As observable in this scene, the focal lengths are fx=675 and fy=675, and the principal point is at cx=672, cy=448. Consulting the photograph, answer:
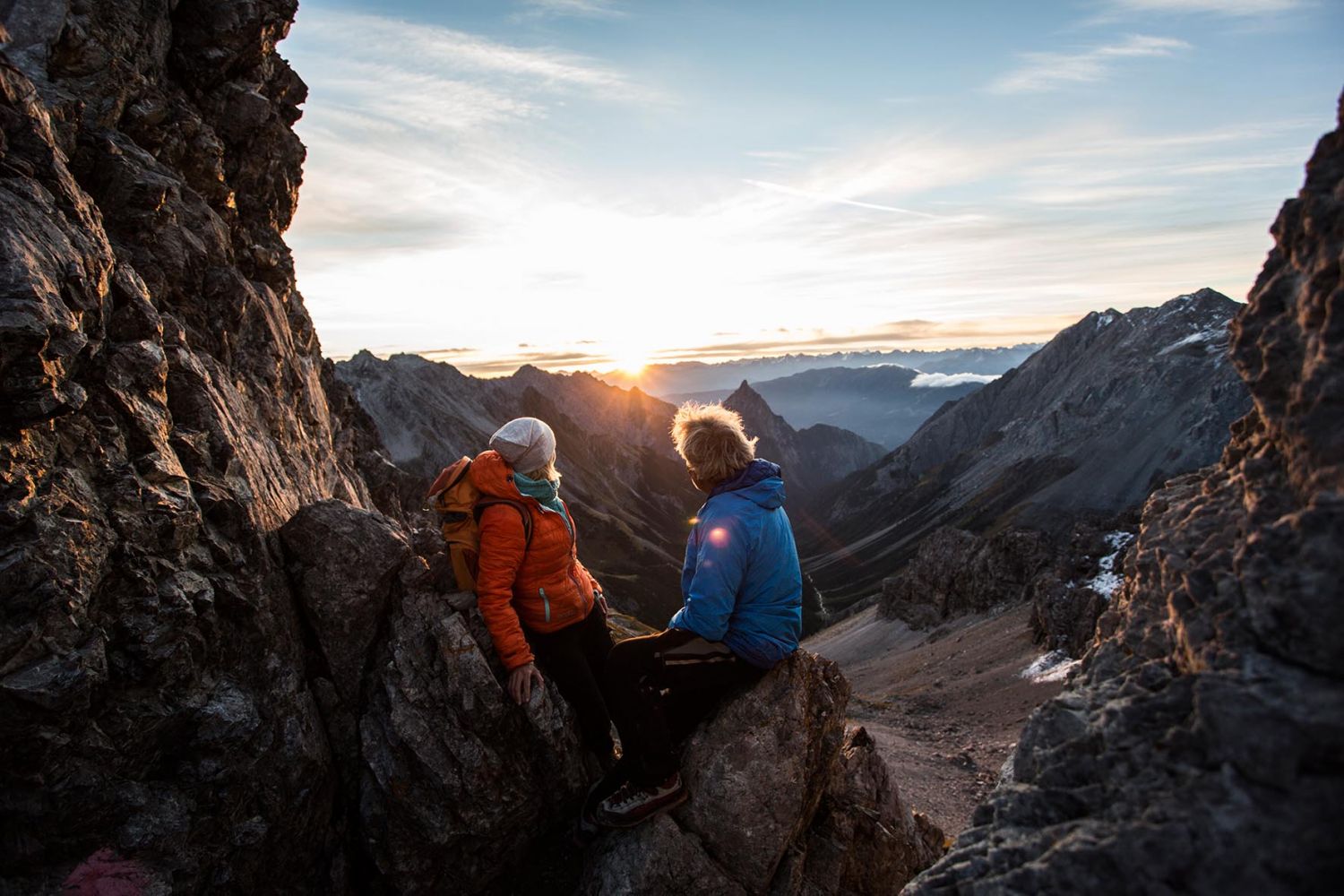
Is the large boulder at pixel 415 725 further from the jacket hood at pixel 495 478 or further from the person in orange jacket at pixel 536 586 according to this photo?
the jacket hood at pixel 495 478

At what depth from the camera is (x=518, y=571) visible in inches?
403

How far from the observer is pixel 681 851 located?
9.56m

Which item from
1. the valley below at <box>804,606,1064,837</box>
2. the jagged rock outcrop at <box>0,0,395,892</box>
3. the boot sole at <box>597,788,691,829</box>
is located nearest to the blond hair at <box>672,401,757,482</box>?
the boot sole at <box>597,788,691,829</box>

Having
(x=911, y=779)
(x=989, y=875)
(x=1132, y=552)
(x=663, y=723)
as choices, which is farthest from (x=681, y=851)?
A: (x=911, y=779)

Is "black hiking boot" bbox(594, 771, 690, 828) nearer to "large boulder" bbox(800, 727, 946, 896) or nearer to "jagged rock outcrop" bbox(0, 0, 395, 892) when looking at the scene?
"large boulder" bbox(800, 727, 946, 896)

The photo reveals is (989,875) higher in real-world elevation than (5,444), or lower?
lower

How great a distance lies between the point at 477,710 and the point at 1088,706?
26.6 ft

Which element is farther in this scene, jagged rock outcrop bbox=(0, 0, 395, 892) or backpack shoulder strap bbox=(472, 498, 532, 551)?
backpack shoulder strap bbox=(472, 498, 532, 551)

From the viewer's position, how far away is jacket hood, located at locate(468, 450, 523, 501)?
987 cm

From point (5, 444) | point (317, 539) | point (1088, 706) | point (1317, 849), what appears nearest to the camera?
point (1317, 849)

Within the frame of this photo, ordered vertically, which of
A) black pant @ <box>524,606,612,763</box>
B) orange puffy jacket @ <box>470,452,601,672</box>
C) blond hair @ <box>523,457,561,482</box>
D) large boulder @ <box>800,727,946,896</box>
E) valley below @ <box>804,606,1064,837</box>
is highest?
blond hair @ <box>523,457,561,482</box>

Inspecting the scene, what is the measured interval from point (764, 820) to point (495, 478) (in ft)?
20.9

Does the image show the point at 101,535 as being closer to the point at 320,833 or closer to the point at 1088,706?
the point at 320,833

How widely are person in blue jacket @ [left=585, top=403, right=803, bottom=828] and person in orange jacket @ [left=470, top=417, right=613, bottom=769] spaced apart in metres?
1.18
